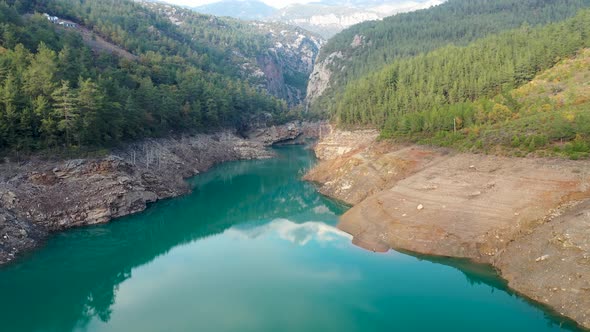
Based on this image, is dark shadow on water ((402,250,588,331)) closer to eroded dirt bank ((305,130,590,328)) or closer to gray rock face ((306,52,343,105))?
eroded dirt bank ((305,130,590,328))

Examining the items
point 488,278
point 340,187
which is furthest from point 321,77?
point 488,278

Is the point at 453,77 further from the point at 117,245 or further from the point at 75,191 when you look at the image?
the point at 75,191

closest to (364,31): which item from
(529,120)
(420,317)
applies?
(529,120)

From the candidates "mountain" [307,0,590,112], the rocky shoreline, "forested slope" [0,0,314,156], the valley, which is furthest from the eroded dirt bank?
"mountain" [307,0,590,112]

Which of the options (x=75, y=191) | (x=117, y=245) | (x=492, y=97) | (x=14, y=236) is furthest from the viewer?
(x=492, y=97)

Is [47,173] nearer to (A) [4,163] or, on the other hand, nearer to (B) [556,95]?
(A) [4,163]
